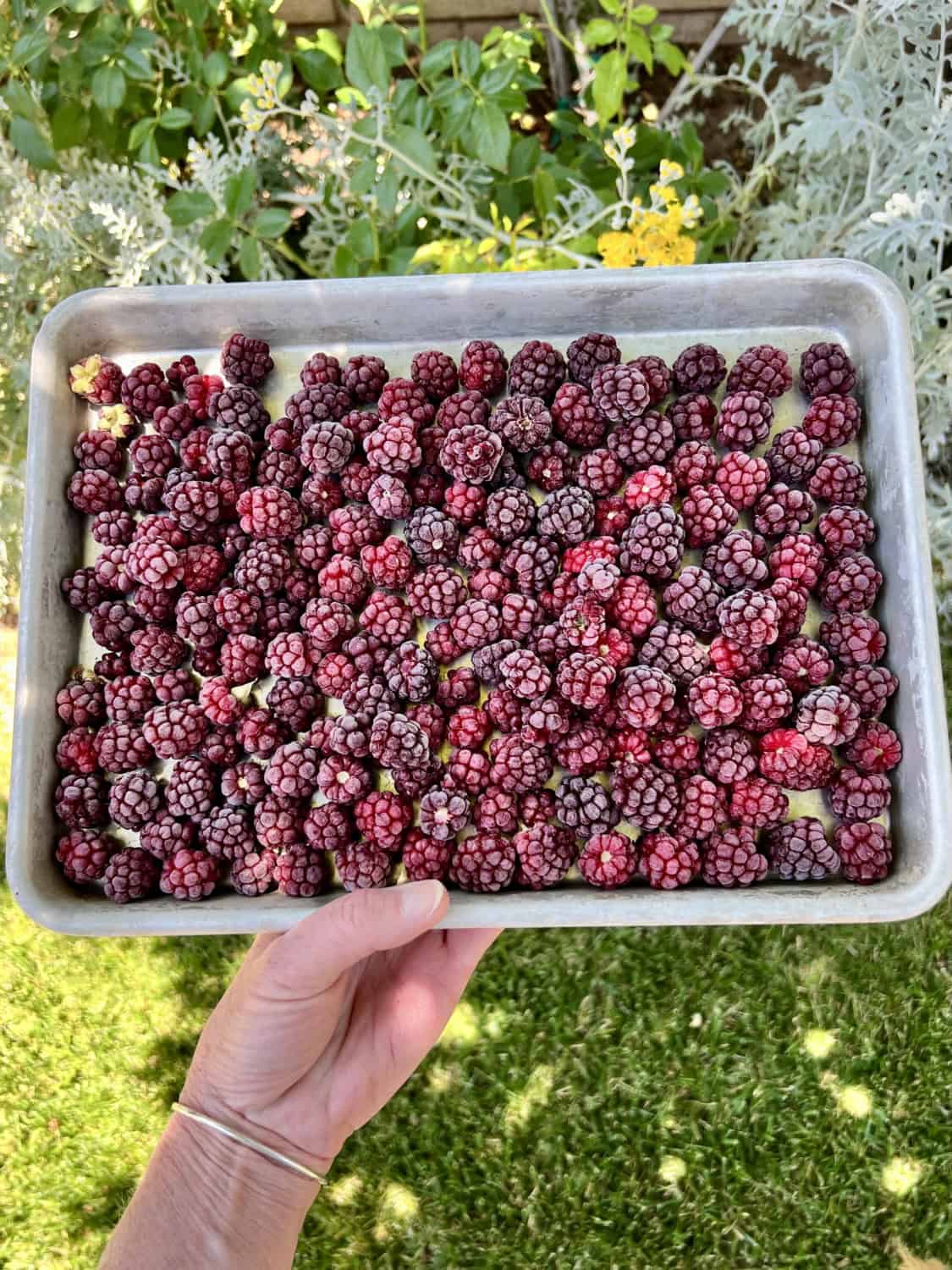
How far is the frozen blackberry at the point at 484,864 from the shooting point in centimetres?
156

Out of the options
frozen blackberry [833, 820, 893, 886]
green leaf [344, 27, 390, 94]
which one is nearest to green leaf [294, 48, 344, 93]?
green leaf [344, 27, 390, 94]

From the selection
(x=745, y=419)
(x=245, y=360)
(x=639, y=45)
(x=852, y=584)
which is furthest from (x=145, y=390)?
(x=852, y=584)

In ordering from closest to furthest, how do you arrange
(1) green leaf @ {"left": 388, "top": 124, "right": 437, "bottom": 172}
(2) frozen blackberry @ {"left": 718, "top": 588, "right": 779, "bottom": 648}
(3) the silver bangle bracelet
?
(2) frozen blackberry @ {"left": 718, "top": 588, "right": 779, "bottom": 648}, (3) the silver bangle bracelet, (1) green leaf @ {"left": 388, "top": 124, "right": 437, "bottom": 172}

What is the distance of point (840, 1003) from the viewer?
7.47ft

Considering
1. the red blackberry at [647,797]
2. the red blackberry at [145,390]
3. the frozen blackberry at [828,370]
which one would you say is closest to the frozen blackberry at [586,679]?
the red blackberry at [647,797]

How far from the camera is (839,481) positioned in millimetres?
1655

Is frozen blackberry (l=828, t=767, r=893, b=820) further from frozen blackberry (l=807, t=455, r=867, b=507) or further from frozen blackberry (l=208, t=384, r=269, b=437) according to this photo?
frozen blackberry (l=208, t=384, r=269, b=437)

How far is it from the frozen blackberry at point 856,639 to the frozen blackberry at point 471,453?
2.04 ft

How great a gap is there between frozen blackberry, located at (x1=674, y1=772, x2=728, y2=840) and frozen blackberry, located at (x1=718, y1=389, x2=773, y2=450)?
575 millimetres

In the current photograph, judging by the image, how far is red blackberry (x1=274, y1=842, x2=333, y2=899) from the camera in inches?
62.9

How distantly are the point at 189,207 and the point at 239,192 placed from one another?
0.13 meters

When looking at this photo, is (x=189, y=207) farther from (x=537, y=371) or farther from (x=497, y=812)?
(x=497, y=812)

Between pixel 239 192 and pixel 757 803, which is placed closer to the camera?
pixel 757 803

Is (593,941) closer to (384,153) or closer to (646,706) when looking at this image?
(646,706)
